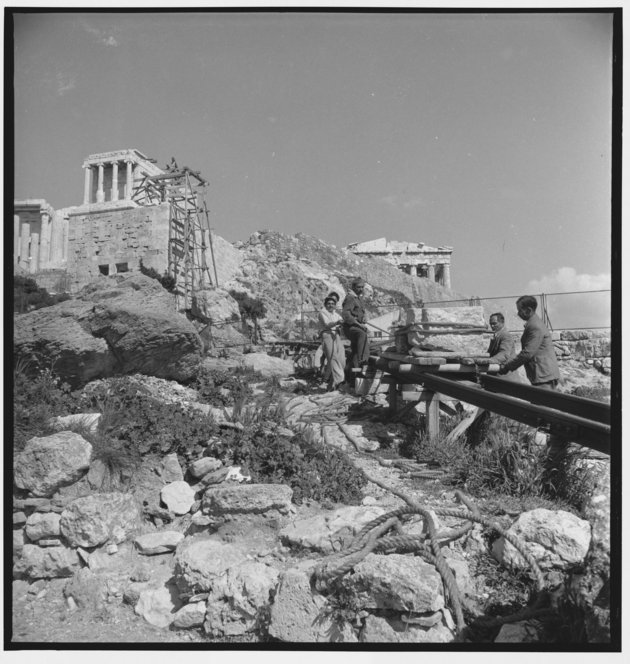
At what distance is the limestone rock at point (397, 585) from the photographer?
2.52 metres

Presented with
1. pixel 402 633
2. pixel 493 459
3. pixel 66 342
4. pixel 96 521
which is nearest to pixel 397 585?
pixel 402 633

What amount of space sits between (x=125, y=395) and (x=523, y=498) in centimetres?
409

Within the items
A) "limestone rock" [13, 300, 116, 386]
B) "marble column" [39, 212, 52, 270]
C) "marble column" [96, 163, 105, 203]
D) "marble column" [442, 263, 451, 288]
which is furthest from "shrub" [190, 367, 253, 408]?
"marble column" [442, 263, 451, 288]

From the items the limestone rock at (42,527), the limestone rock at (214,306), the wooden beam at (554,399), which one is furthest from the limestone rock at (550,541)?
the limestone rock at (214,306)

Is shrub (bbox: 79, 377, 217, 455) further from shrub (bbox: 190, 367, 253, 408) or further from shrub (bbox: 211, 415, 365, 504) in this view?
shrub (bbox: 190, 367, 253, 408)

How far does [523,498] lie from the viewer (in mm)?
3914

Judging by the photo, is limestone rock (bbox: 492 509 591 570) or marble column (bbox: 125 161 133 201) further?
marble column (bbox: 125 161 133 201)

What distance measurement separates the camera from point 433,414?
5.66 m

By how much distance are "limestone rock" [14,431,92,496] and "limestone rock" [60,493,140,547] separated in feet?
1.03

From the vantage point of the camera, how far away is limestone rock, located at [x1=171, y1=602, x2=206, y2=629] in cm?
285

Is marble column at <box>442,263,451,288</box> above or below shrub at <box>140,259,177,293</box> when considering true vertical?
above

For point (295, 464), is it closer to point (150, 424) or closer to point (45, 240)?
point (150, 424)

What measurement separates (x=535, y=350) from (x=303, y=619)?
3.81 meters

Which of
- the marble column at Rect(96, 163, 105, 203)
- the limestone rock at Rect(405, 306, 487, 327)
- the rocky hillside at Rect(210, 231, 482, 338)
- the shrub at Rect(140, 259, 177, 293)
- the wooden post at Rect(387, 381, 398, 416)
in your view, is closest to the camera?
the wooden post at Rect(387, 381, 398, 416)
